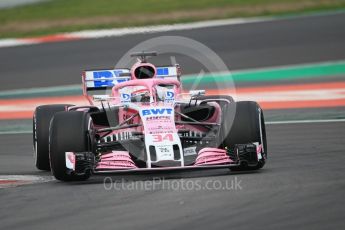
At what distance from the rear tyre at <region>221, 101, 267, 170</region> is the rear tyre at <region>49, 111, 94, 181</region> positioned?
66.1 inches

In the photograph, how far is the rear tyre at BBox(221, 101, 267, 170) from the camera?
37.4ft

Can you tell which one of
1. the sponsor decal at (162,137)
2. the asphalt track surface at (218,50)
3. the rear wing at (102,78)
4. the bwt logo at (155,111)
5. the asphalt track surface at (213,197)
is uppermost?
the asphalt track surface at (218,50)

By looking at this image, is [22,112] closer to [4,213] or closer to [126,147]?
[126,147]

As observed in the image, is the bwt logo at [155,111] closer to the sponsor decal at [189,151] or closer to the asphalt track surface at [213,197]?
the sponsor decal at [189,151]

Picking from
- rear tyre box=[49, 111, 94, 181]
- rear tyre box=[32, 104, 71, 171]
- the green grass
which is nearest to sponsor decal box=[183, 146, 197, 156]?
rear tyre box=[49, 111, 94, 181]

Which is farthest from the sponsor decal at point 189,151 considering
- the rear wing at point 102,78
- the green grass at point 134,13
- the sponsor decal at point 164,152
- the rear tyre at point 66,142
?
the green grass at point 134,13

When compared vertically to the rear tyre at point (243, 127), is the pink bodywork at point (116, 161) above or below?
below

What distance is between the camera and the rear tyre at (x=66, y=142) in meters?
11.0

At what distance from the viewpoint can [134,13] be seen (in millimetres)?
27109

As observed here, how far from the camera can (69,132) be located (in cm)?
1110

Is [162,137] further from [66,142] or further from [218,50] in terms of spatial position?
[218,50]

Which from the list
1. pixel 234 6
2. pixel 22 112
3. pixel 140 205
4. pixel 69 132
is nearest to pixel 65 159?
pixel 69 132

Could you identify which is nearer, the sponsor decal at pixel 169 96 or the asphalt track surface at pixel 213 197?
the asphalt track surface at pixel 213 197

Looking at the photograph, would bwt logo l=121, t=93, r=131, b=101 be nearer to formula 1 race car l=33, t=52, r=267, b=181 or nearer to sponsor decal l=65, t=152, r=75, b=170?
formula 1 race car l=33, t=52, r=267, b=181
